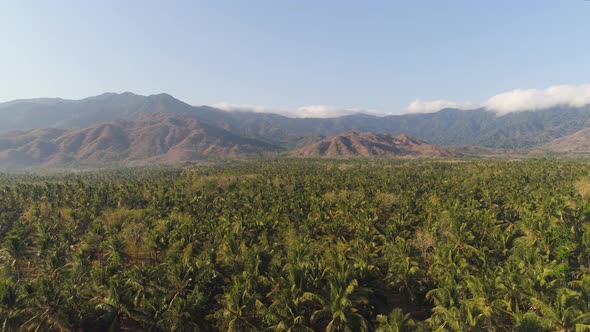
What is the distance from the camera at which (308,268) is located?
36969 mm

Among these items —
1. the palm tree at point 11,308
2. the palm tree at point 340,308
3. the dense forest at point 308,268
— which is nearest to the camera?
the palm tree at point 11,308

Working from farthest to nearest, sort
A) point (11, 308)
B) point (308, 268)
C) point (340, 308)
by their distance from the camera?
point (308, 268) < point (340, 308) < point (11, 308)

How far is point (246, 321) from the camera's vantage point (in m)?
33.8

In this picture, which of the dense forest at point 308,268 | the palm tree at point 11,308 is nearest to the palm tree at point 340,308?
the dense forest at point 308,268

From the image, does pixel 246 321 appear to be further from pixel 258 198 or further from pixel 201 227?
pixel 258 198

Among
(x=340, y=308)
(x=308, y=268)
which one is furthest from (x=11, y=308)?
(x=340, y=308)

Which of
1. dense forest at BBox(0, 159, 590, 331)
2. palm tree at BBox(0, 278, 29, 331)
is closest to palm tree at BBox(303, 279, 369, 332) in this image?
dense forest at BBox(0, 159, 590, 331)

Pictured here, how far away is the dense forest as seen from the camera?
31.7 metres

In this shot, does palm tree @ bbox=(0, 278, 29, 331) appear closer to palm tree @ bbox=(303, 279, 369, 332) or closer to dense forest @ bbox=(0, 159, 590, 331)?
dense forest @ bbox=(0, 159, 590, 331)

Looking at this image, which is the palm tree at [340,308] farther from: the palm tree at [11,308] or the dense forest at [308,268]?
the palm tree at [11,308]

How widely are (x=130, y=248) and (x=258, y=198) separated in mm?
33079

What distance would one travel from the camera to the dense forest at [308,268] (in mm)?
31719

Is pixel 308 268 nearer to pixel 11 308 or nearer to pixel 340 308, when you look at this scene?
pixel 340 308

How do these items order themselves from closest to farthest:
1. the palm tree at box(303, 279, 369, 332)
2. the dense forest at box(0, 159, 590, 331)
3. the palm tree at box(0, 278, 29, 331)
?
the palm tree at box(0, 278, 29, 331) → the palm tree at box(303, 279, 369, 332) → the dense forest at box(0, 159, 590, 331)
